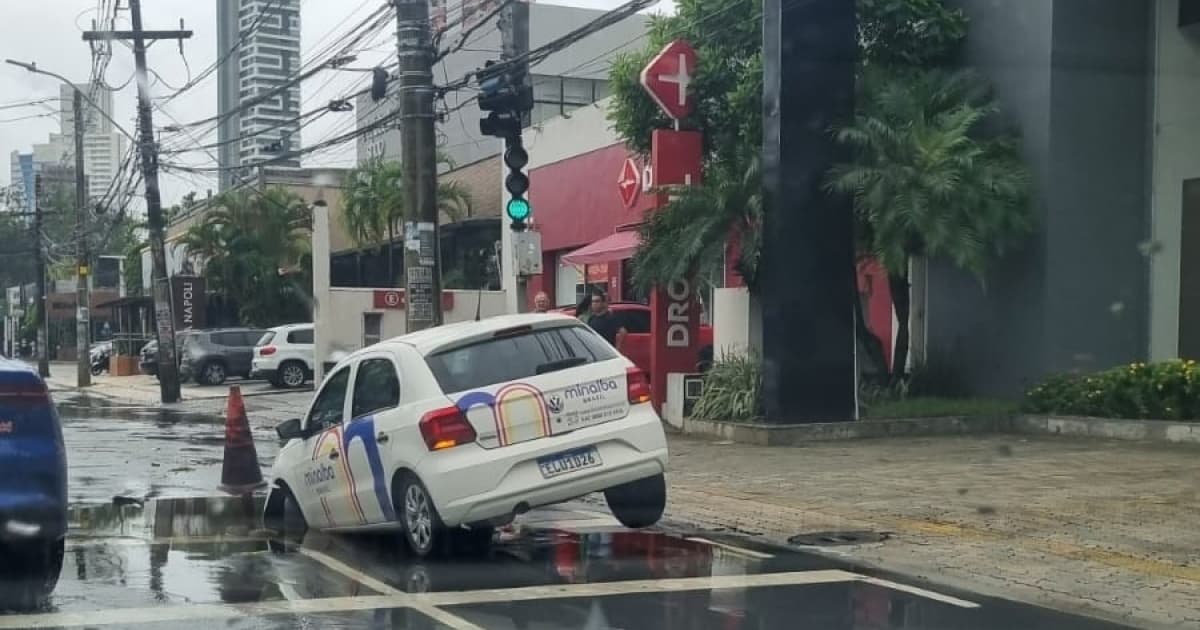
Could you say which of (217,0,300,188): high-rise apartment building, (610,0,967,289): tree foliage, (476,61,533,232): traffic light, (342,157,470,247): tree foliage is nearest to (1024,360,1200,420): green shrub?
(610,0,967,289): tree foliage

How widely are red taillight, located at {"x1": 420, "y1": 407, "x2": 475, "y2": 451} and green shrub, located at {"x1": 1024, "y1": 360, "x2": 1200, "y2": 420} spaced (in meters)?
9.50

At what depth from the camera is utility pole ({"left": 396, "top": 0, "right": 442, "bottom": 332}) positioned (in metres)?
15.7

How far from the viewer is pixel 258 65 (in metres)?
28.7

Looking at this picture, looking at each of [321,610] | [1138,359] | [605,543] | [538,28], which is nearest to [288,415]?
[1138,359]

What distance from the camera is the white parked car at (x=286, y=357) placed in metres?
34.2

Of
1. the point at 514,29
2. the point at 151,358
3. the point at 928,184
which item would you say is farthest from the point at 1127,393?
the point at 151,358

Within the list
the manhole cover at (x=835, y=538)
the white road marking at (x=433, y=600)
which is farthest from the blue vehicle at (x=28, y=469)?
the manhole cover at (x=835, y=538)

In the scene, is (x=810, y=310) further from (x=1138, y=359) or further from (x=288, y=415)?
(x=288, y=415)

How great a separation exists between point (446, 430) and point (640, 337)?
11.2m

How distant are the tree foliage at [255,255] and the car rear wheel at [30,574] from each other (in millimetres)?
38902

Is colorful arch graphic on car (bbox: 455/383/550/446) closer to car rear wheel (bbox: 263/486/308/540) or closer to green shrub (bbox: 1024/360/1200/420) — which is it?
car rear wheel (bbox: 263/486/308/540)

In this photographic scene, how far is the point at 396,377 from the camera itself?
9.45 meters

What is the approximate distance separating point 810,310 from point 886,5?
460cm

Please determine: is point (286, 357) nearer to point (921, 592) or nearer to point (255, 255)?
point (255, 255)
